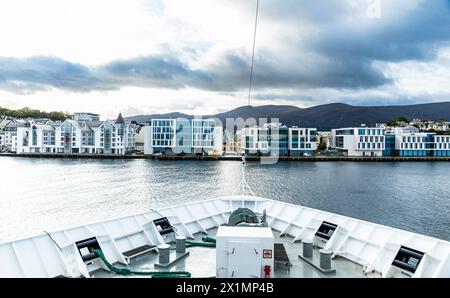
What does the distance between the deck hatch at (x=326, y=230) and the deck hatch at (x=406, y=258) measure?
42.8 inches

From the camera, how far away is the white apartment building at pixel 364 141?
165 ft

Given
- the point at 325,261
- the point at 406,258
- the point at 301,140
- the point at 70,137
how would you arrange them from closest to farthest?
the point at 406,258 → the point at 325,261 → the point at 70,137 → the point at 301,140

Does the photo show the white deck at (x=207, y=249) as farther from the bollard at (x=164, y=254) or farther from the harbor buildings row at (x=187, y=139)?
the harbor buildings row at (x=187, y=139)

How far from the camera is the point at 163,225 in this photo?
14.6ft

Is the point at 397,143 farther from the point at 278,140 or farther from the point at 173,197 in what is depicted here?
the point at 173,197

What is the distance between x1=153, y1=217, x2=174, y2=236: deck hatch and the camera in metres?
4.37

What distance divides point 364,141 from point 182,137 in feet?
111

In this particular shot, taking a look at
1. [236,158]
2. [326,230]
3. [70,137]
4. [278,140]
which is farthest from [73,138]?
[326,230]

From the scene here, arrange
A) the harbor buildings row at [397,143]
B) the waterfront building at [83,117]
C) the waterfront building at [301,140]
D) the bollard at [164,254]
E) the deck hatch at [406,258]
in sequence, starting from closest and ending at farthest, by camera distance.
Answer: the deck hatch at [406,258] < the bollard at [164,254] < the waterfront building at [301,140] < the harbor buildings row at [397,143] < the waterfront building at [83,117]

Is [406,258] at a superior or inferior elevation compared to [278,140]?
inferior

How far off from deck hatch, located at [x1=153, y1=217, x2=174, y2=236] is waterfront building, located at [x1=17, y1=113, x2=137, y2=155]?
1838 inches

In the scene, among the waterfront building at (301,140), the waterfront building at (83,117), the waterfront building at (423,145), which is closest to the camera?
the waterfront building at (301,140)

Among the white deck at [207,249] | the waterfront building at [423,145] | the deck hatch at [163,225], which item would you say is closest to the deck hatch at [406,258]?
the white deck at [207,249]

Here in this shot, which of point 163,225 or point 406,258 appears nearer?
point 406,258
